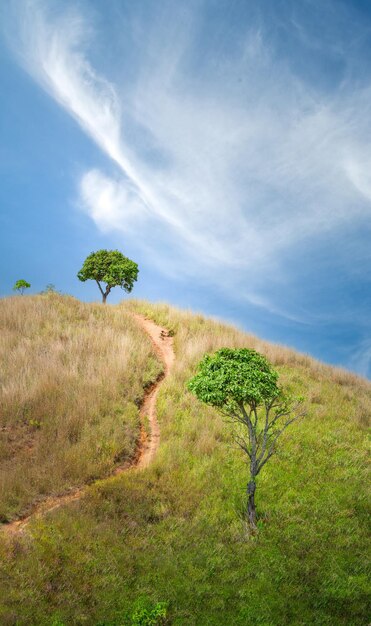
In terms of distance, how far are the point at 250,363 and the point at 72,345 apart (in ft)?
33.3

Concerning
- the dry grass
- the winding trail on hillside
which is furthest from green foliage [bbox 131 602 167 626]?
the dry grass

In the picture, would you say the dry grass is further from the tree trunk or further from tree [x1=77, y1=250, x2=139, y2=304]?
tree [x1=77, y1=250, x2=139, y2=304]

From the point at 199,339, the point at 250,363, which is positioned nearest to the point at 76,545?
the point at 250,363

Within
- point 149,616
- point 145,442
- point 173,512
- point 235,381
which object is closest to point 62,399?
point 145,442

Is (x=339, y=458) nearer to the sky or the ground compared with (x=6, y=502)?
nearer to the sky

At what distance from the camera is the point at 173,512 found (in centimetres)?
950

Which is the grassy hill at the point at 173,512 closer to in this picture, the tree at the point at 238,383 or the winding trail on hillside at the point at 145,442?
the winding trail on hillside at the point at 145,442

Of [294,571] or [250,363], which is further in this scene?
[250,363]

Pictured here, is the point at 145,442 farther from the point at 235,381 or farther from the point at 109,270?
the point at 109,270

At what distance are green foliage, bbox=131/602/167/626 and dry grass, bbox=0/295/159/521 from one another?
4189mm

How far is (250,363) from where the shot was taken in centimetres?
1005

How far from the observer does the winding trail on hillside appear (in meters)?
8.95

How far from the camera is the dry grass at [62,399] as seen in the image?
10.4 m

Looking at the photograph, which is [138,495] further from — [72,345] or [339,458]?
[72,345]
